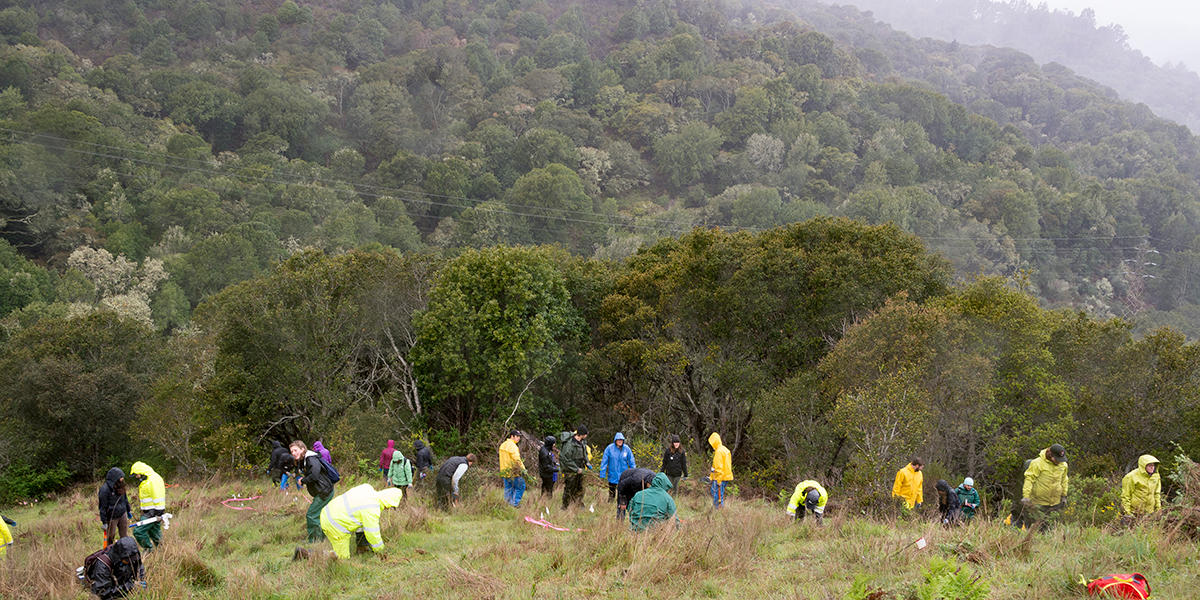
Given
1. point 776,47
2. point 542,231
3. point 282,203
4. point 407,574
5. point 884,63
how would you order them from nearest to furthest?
point 407,574 → point 282,203 → point 542,231 → point 776,47 → point 884,63

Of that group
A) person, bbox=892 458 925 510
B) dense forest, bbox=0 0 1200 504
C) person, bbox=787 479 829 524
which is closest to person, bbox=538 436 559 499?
person, bbox=787 479 829 524

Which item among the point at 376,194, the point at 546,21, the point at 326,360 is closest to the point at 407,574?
the point at 326,360

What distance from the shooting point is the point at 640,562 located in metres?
6.82

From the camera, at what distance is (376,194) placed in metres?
71.9

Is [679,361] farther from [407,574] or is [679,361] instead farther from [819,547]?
[407,574]

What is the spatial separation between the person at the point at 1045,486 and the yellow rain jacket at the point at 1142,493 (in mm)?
679

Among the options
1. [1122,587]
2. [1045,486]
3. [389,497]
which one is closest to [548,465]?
[389,497]

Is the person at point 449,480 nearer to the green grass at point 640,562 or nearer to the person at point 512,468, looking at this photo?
the person at point 512,468

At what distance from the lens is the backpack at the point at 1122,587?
17.5 ft

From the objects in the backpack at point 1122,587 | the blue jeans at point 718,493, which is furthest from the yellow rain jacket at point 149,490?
the backpack at point 1122,587

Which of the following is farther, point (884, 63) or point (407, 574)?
point (884, 63)

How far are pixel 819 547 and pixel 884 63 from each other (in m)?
159

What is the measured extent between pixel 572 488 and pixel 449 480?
72.8 inches

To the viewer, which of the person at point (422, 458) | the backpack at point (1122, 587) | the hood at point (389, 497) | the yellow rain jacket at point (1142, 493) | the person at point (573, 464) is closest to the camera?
the backpack at point (1122, 587)
